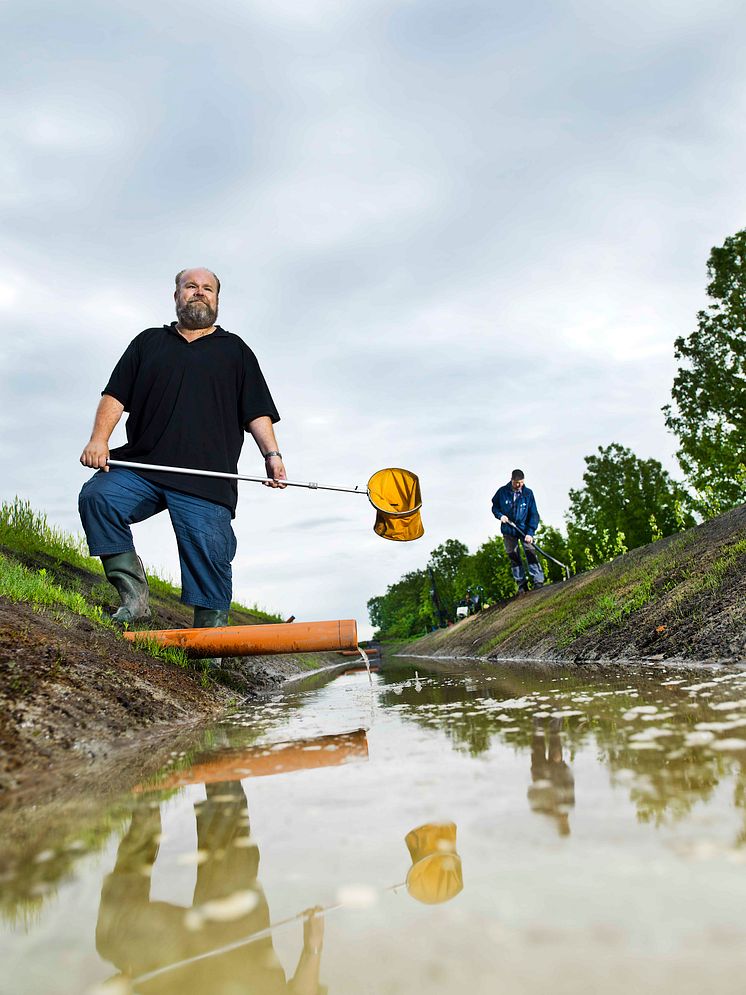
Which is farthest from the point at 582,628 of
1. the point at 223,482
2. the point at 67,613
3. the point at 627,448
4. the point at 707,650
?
the point at 627,448

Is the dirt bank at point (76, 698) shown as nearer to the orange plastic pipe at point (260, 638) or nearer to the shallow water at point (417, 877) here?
the orange plastic pipe at point (260, 638)

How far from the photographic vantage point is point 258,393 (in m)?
5.68

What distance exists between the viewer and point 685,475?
27.1m

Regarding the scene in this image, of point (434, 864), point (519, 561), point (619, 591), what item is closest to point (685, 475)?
point (519, 561)

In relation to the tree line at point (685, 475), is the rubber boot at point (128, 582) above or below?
below

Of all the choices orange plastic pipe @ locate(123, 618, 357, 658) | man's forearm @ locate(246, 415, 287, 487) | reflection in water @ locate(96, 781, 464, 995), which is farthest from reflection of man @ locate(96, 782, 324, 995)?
man's forearm @ locate(246, 415, 287, 487)

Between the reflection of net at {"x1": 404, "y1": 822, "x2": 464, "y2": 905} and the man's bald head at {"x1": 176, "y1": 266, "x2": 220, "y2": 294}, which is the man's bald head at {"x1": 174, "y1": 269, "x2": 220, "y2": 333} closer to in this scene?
the man's bald head at {"x1": 176, "y1": 266, "x2": 220, "y2": 294}

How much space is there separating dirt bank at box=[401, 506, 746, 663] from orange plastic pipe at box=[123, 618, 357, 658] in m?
2.52

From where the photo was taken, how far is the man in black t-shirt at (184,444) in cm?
492

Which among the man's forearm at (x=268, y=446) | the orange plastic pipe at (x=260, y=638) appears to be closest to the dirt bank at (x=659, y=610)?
the orange plastic pipe at (x=260, y=638)

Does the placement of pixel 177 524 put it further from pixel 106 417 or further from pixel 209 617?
pixel 106 417

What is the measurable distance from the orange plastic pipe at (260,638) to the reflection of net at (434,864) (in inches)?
147

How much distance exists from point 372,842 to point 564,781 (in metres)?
0.58

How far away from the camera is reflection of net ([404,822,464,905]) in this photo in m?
1.12
